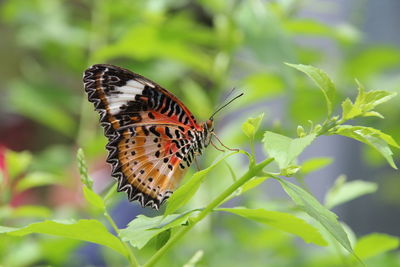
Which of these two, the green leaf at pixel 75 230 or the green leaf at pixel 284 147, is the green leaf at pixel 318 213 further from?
the green leaf at pixel 75 230

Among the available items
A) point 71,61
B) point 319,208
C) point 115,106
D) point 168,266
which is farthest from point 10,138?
point 319,208

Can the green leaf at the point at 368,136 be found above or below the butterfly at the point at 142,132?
below

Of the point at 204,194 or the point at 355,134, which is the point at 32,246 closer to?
the point at 204,194

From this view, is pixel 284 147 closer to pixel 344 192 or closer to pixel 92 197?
pixel 92 197

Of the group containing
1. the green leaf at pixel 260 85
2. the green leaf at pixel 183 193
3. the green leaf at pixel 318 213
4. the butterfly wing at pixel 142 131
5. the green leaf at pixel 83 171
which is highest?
the green leaf at pixel 260 85

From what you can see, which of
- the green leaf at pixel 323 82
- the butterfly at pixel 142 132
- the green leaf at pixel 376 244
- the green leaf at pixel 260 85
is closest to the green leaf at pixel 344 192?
the green leaf at pixel 376 244

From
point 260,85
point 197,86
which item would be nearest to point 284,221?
point 260,85
